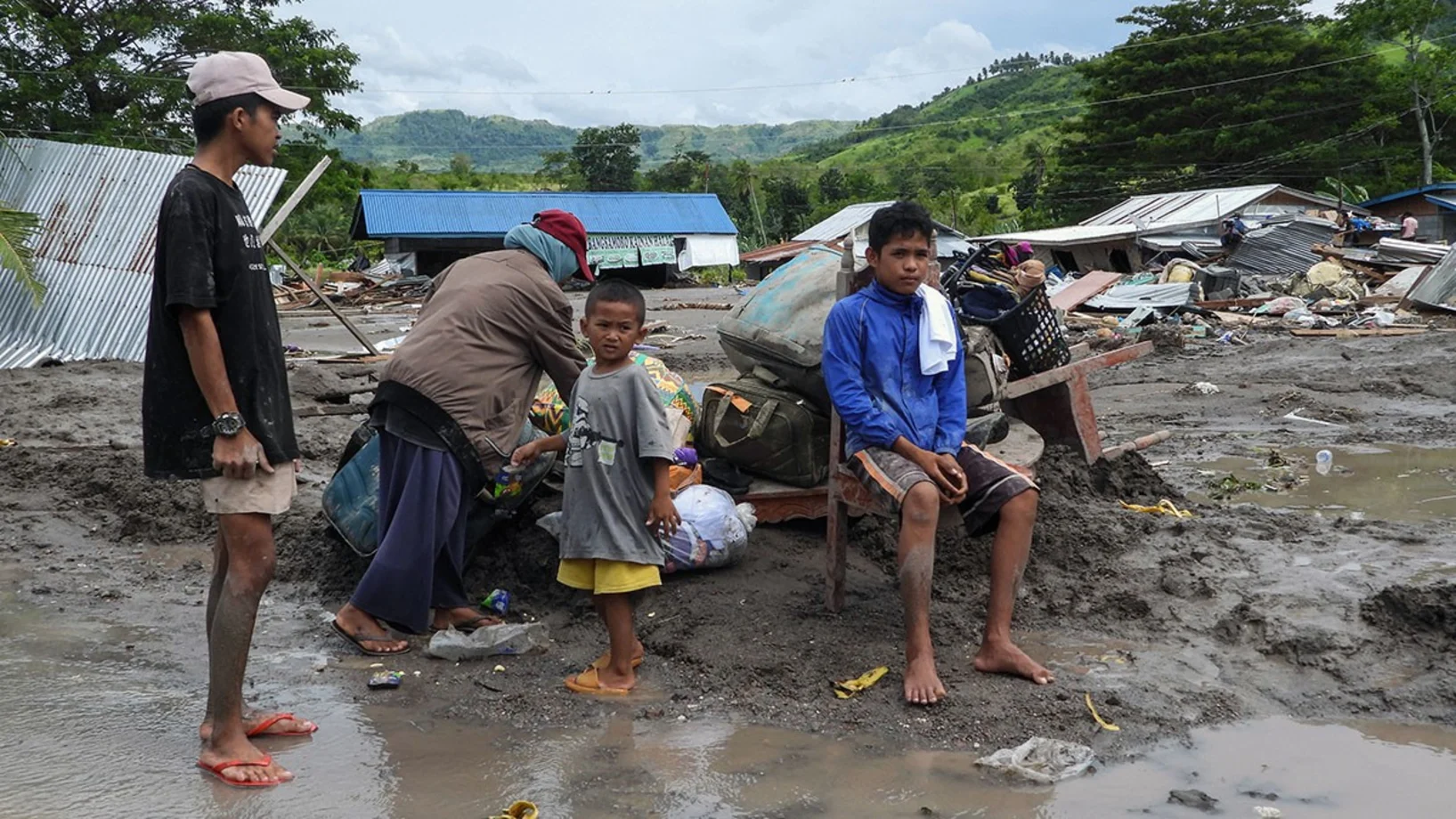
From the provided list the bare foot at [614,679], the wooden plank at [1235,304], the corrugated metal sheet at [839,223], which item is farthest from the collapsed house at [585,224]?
the bare foot at [614,679]

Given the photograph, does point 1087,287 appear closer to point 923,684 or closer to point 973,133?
point 923,684

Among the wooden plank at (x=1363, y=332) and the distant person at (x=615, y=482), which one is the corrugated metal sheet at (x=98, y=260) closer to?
the distant person at (x=615, y=482)

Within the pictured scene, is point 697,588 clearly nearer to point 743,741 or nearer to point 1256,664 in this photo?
point 743,741

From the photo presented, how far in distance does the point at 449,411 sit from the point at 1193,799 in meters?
2.68

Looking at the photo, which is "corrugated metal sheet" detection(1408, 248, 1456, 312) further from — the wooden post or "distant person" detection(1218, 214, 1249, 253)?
the wooden post

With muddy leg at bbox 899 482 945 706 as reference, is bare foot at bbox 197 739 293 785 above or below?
below

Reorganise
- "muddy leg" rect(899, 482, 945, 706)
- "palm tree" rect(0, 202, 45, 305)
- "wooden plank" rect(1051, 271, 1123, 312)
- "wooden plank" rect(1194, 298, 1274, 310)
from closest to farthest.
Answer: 1. "muddy leg" rect(899, 482, 945, 706)
2. "wooden plank" rect(1051, 271, 1123, 312)
3. "palm tree" rect(0, 202, 45, 305)
4. "wooden plank" rect(1194, 298, 1274, 310)

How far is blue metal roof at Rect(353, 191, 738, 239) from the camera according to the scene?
41062 mm

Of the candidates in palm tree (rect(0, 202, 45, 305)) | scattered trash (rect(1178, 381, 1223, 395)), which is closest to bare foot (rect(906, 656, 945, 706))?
scattered trash (rect(1178, 381, 1223, 395))

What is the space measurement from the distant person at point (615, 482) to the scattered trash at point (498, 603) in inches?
32.4

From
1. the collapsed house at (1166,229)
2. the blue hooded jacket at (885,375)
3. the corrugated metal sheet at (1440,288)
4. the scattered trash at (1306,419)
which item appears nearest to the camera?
the blue hooded jacket at (885,375)

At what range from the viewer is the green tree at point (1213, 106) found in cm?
4053

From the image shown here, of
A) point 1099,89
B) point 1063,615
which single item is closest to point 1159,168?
point 1099,89

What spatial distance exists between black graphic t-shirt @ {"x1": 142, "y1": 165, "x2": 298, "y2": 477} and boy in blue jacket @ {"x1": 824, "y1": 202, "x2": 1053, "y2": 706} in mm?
→ 1893
